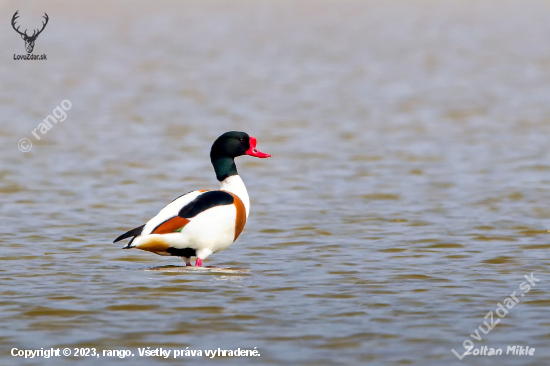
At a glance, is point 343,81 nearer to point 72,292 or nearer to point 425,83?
point 425,83

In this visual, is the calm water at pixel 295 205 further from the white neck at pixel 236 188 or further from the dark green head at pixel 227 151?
the dark green head at pixel 227 151

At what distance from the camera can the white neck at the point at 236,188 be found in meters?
10.1

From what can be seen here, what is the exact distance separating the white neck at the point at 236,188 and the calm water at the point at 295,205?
1.81 ft

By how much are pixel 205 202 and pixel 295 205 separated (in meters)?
3.38

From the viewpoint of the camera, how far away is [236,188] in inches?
401

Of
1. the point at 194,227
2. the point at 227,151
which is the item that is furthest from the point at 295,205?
the point at 194,227

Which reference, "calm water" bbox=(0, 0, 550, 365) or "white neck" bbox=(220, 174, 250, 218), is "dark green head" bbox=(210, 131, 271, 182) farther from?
"calm water" bbox=(0, 0, 550, 365)

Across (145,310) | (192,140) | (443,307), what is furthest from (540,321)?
(192,140)

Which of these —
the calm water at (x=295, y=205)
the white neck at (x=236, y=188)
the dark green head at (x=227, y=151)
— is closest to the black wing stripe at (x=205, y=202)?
the white neck at (x=236, y=188)

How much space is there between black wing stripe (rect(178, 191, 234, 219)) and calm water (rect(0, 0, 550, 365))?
56 cm

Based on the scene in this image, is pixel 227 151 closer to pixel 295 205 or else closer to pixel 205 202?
pixel 205 202

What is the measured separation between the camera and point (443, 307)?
8062mm

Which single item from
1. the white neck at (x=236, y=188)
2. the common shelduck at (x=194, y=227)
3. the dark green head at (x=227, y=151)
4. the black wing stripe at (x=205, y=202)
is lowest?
the common shelduck at (x=194, y=227)

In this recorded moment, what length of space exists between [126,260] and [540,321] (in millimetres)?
4108
